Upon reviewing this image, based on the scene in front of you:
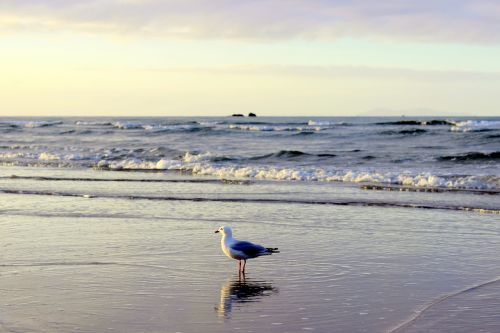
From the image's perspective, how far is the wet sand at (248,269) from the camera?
263 inches

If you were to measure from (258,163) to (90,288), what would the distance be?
20574 mm

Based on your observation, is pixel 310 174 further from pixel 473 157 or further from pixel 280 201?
pixel 473 157

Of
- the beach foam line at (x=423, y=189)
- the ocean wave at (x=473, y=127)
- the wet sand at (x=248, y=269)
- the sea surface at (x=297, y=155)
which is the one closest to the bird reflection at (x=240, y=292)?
the wet sand at (x=248, y=269)

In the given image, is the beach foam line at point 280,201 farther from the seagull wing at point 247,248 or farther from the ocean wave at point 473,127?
the ocean wave at point 473,127

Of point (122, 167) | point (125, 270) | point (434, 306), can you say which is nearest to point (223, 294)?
point (125, 270)

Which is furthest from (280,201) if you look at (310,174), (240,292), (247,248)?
(240,292)

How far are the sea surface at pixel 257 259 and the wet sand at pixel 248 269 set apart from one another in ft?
0.07

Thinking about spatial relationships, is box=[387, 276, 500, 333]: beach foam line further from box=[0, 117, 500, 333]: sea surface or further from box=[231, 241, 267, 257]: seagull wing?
box=[231, 241, 267, 257]: seagull wing

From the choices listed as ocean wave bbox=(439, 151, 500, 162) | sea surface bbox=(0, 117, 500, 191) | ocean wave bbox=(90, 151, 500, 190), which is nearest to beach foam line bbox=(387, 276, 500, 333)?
sea surface bbox=(0, 117, 500, 191)

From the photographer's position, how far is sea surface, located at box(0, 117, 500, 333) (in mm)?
Result: 6801

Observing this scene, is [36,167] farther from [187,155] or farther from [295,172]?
[295,172]

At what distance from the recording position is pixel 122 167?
27.1m

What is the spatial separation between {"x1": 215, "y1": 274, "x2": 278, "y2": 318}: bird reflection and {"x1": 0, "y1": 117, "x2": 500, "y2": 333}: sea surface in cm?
2

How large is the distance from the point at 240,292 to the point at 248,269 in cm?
117
